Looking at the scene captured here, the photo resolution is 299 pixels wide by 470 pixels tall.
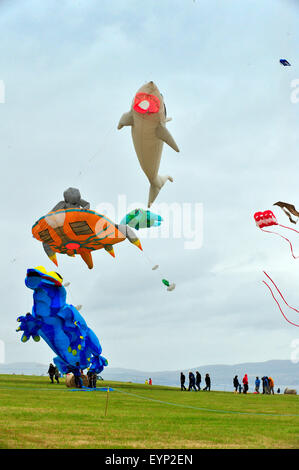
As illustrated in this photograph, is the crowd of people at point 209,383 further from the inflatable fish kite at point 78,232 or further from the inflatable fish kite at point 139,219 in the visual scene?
the inflatable fish kite at point 78,232

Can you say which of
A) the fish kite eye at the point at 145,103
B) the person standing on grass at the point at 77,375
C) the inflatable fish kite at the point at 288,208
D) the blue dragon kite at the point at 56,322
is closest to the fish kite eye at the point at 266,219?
the inflatable fish kite at the point at 288,208

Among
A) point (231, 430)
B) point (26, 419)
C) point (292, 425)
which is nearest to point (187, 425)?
point (231, 430)

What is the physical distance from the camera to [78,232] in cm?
2025

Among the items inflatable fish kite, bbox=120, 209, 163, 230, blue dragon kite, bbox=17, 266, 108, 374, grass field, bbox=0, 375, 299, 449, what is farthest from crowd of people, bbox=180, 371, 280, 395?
grass field, bbox=0, 375, 299, 449

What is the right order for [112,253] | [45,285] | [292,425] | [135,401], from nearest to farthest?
[292,425] → [135,401] → [112,253] → [45,285]

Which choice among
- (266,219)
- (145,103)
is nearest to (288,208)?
(266,219)

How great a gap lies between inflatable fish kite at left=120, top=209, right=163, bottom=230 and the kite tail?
9.32 feet

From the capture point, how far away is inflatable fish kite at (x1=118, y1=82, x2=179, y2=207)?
50.2 feet

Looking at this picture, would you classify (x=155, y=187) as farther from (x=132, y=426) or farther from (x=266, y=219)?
(x=132, y=426)

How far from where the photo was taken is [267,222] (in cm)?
2109

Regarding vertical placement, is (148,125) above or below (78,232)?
above

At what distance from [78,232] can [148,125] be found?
604 centimetres
